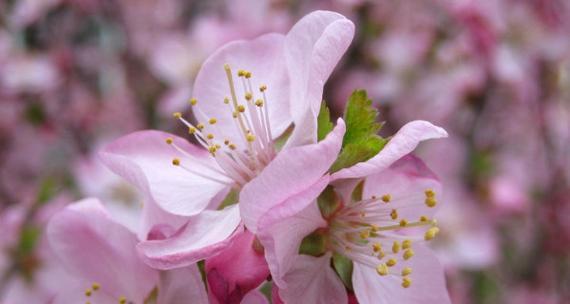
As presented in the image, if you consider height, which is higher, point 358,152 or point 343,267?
point 358,152

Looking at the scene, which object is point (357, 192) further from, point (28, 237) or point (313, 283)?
point (28, 237)

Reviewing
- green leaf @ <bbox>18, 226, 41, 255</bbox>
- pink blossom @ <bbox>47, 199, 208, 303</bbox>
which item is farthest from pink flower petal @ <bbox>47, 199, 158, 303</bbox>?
green leaf @ <bbox>18, 226, 41, 255</bbox>

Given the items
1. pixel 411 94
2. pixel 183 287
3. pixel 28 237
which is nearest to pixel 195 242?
pixel 183 287

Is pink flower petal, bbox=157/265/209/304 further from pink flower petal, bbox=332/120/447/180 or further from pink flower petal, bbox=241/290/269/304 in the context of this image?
pink flower petal, bbox=332/120/447/180

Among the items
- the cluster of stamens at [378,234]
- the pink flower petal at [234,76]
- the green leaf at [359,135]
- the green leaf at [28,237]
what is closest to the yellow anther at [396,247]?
the cluster of stamens at [378,234]

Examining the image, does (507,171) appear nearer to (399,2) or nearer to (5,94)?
(399,2)
